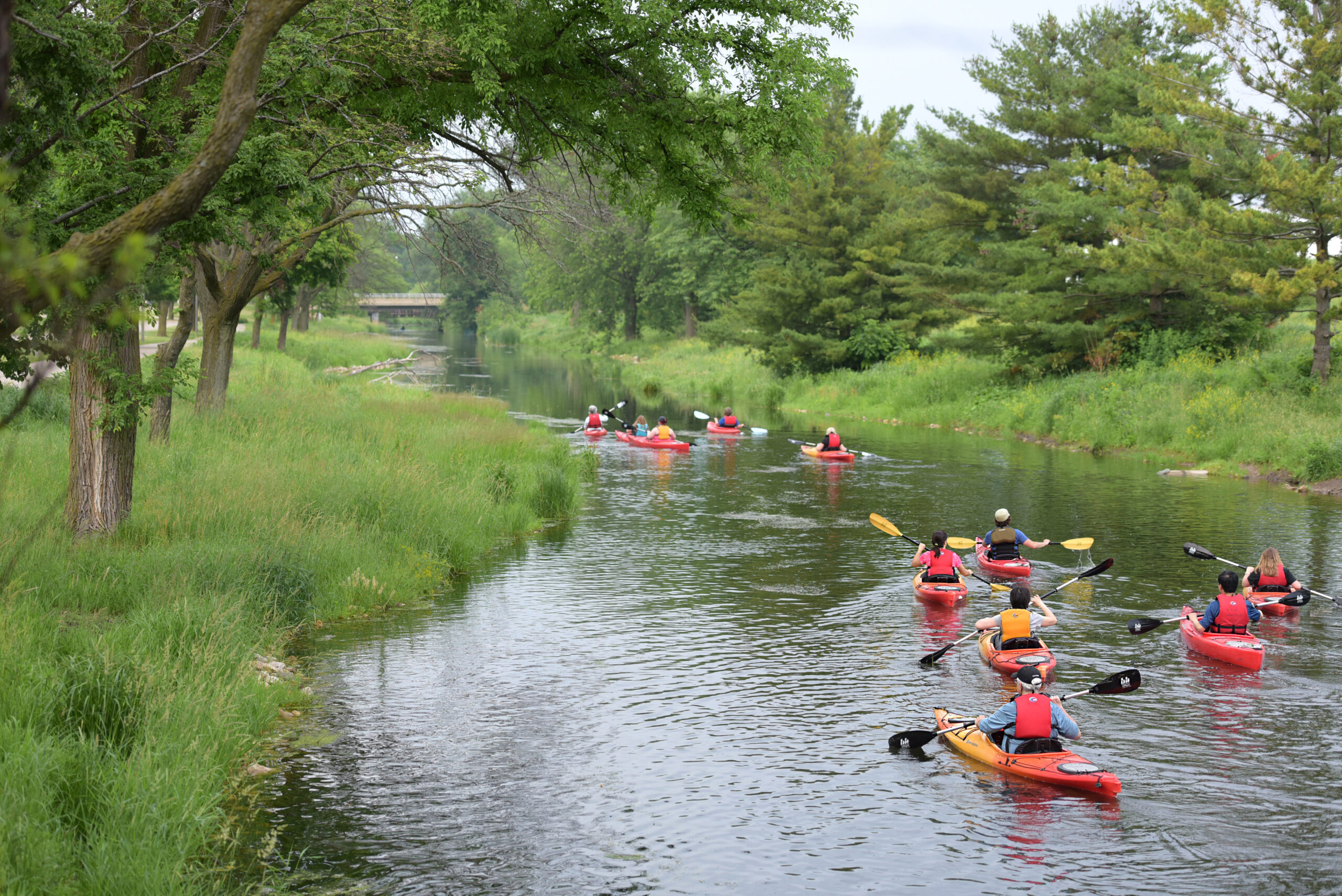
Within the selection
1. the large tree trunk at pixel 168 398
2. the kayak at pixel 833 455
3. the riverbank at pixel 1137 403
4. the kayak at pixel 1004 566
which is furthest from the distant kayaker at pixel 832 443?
the large tree trunk at pixel 168 398

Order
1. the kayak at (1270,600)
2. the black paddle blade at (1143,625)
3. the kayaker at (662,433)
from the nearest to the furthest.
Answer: the black paddle blade at (1143,625) < the kayak at (1270,600) < the kayaker at (662,433)

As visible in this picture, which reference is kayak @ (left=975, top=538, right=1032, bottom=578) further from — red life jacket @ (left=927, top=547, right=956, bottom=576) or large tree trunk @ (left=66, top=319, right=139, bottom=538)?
large tree trunk @ (left=66, top=319, right=139, bottom=538)

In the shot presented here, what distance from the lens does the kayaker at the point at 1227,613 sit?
12812 mm

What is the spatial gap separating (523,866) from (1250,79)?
28.1 meters

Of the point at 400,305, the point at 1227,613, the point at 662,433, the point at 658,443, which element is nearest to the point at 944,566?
the point at 1227,613

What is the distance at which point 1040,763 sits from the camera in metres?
9.38

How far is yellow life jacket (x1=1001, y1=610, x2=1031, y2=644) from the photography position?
40.3 feet

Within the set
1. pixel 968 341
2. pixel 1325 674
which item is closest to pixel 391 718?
pixel 1325 674

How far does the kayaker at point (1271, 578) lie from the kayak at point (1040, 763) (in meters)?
6.59

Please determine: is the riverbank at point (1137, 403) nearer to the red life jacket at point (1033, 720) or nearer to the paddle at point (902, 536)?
the paddle at point (902, 536)

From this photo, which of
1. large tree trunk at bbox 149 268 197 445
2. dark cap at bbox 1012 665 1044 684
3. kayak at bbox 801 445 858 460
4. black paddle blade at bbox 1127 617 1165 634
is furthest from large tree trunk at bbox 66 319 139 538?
kayak at bbox 801 445 858 460

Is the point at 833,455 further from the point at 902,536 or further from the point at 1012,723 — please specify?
the point at 1012,723

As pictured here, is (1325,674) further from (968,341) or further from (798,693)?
(968,341)

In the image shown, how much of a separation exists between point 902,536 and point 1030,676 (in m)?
8.14
